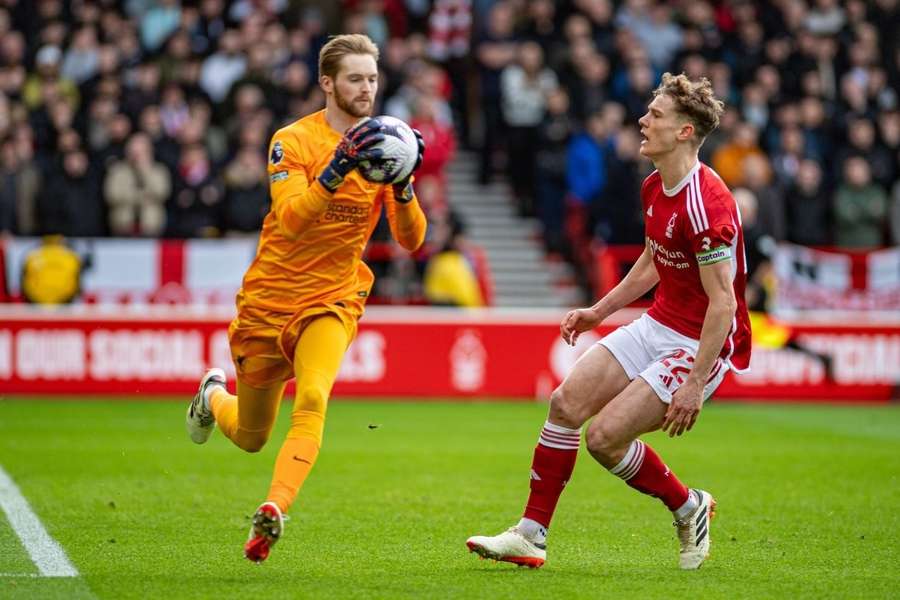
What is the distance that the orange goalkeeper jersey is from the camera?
742 centimetres

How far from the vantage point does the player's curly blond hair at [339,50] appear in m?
7.39

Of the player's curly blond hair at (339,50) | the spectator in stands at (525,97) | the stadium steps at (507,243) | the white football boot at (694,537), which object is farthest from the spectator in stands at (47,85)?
the white football boot at (694,537)

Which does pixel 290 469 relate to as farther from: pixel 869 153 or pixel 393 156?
pixel 869 153

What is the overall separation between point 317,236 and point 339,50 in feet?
2.96

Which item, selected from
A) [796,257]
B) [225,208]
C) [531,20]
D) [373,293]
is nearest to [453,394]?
[373,293]

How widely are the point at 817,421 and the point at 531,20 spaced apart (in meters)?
7.80

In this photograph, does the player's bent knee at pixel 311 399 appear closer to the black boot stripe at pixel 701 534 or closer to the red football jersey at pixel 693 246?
the red football jersey at pixel 693 246

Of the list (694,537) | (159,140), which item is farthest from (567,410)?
(159,140)

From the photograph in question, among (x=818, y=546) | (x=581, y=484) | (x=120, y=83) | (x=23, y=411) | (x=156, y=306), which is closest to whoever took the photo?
(x=818, y=546)

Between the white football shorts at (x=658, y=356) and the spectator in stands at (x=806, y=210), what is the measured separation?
12.6 metres

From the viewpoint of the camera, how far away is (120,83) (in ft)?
62.5

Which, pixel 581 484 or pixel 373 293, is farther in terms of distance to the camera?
pixel 373 293

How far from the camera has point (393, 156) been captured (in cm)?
684

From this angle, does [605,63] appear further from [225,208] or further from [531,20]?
[225,208]
